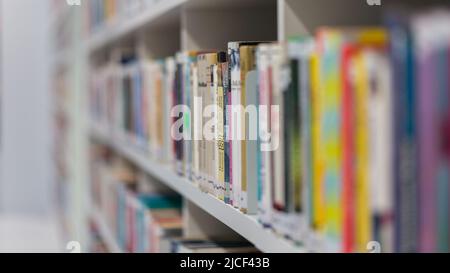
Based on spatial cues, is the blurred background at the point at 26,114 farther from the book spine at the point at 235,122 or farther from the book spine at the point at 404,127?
the book spine at the point at 404,127

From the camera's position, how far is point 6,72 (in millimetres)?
5918

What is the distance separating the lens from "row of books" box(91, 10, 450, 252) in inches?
26.1

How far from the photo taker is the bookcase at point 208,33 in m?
1.01

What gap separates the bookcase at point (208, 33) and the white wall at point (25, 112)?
2640 mm

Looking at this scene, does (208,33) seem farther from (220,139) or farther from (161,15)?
(220,139)

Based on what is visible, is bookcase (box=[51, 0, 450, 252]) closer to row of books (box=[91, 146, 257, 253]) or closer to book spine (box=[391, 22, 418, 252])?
row of books (box=[91, 146, 257, 253])

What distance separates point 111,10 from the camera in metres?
2.63

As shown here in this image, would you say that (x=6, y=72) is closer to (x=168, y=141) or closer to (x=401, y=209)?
(x=168, y=141)

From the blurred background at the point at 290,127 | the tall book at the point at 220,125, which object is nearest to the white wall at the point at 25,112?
the blurred background at the point at 290,127

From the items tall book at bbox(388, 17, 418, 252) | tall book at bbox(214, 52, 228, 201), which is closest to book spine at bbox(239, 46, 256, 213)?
tall book at bbox(214, 52, 228, 201)

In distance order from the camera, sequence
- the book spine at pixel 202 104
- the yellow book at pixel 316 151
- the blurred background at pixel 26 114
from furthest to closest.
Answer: the blurred background at pixel 26 114 < the book spine at pixel 202 104 < the yellow book at pixel 316 151

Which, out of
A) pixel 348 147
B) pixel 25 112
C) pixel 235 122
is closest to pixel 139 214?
pixel 235 122

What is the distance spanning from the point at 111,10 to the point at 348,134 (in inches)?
78.9

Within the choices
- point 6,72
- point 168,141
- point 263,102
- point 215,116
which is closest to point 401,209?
point 263,102
